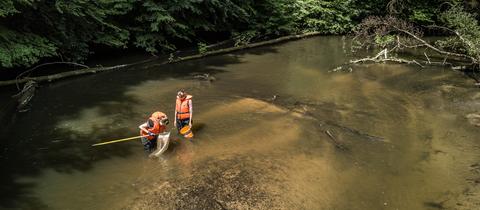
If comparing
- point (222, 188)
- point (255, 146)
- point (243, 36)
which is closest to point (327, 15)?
point (243, 36)

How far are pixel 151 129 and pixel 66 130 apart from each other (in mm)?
3251

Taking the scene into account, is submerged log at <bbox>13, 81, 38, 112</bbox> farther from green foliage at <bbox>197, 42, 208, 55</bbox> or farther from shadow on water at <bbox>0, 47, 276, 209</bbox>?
green foliage at <bbox>197, 42, 208, 55</bbox>

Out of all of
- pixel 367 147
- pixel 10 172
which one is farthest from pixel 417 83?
pixel 10 172

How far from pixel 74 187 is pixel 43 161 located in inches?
67.0

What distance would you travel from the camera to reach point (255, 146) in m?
11.9

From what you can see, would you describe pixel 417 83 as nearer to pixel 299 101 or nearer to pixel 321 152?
pixel 299 101

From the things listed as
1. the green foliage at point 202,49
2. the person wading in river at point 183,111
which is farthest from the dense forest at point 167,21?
the person wading in river at point 183,111

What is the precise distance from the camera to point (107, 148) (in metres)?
11.5

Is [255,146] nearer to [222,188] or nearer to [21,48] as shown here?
[222,188]

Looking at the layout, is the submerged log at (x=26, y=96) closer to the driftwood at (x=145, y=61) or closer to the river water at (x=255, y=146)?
the river water at (x=255, y=146)

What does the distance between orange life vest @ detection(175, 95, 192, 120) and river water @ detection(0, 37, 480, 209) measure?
27.6 inches

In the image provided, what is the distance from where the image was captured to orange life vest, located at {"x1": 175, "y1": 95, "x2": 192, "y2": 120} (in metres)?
12.1

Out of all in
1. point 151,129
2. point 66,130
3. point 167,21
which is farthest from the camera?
point 167,21

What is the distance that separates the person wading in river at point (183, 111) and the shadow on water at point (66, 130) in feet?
2.50
